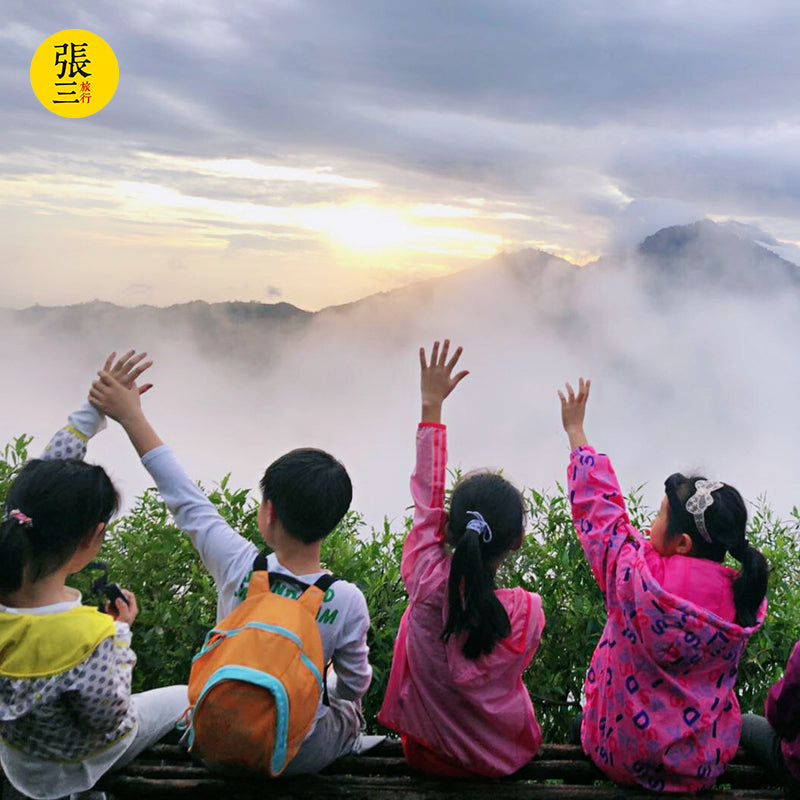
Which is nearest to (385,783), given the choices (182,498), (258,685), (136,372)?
(258,685)

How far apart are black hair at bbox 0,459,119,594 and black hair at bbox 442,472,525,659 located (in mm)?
1168

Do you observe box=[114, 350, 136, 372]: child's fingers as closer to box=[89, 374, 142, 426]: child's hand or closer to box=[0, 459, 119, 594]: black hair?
box=[89, 374, 142, 426]: child's hand

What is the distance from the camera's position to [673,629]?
2984 mm

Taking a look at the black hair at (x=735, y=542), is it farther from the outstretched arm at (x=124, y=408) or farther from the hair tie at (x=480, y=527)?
the outstretched arm at (x=124, y=408)

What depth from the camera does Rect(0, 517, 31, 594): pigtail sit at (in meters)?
2.73

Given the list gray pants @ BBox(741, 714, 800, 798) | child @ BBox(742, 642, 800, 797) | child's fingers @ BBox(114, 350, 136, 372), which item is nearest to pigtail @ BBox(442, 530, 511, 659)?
child @ BBox(742, 642, 800, 797)

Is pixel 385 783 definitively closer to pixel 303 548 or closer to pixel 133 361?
pixel 303 548

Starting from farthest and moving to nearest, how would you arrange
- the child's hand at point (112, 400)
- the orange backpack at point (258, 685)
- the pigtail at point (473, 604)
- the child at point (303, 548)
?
1. the child's hand at point (112, 400)
2. the child at point (303, 548)
3. the pigtail at point (473, 604)
4. the orange backpack at point (258, 685)

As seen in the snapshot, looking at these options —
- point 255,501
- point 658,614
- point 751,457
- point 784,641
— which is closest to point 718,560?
point 658,614

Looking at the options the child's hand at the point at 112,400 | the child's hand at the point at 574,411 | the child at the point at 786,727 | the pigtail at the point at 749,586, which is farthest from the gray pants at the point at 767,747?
the child's hand at the point at 112,400

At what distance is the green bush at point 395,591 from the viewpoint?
12.2 feet

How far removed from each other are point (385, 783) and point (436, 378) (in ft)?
4.85

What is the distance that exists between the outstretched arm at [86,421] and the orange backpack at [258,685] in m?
0.93

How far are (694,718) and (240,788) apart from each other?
5.14ft
